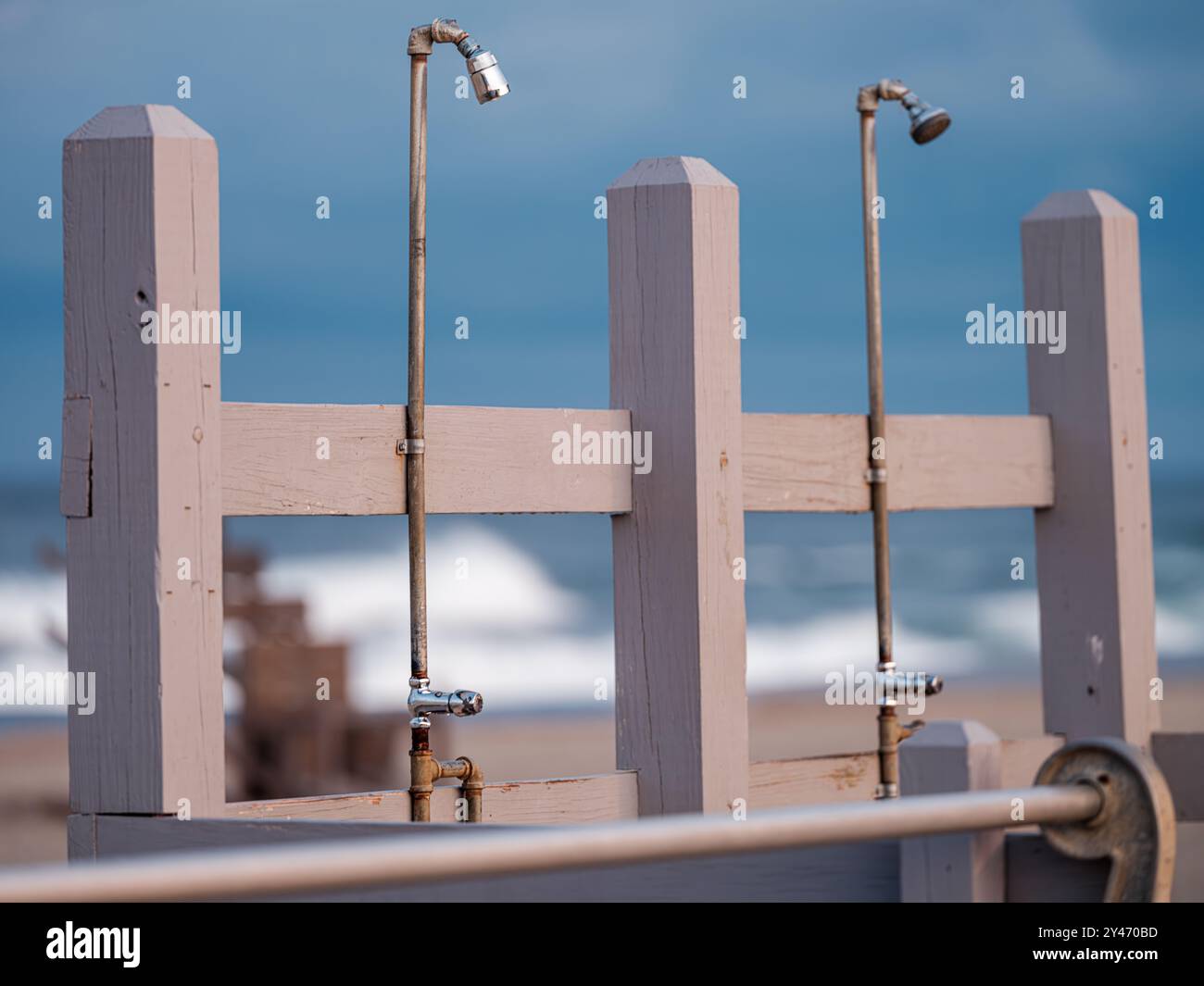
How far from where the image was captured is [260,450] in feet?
9.08

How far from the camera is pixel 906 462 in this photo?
3.70m

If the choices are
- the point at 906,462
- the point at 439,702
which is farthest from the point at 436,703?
the point at 906,462

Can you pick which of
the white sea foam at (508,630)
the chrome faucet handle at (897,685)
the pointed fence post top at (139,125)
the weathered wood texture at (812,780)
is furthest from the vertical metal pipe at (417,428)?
the white sea foam at (508,630)

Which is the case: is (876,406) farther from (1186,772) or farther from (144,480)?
(144,480)

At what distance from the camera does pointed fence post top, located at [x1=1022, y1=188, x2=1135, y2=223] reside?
392 centimetres

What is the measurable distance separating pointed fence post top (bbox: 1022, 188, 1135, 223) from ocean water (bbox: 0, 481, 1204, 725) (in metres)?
14.4

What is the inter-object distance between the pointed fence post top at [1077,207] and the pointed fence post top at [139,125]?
6.73ft

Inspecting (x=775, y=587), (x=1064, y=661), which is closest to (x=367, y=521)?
(x=775, y=587)

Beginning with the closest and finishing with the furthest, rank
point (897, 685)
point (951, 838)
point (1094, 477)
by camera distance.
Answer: point (951, 838) → point (897, 685) → point (1094, 477)

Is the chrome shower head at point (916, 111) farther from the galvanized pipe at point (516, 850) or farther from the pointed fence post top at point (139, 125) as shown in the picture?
the galvanized pipe at point (516, 850)

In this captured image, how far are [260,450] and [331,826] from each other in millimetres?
844

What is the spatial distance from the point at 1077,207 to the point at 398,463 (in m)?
1.82

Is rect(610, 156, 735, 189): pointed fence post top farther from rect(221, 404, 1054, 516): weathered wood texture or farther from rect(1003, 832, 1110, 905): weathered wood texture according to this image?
rect(1003, 832, 1110, 905): weathered wood texture
